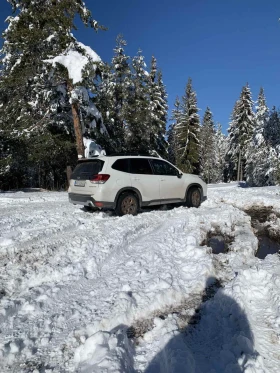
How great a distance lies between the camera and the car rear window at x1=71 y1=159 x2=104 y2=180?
26.2ft

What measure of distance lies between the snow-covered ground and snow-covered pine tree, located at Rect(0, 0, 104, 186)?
10103 millimetres

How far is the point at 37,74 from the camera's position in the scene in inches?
558

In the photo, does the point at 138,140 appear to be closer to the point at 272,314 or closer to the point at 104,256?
the point at 104,256

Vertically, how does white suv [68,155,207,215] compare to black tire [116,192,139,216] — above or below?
above

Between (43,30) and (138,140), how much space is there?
45.9 feet

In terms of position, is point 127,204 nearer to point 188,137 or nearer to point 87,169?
point 87,169

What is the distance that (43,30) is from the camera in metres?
13.4

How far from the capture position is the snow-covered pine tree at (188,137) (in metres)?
35.8

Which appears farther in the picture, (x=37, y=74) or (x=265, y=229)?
(x=37, y=74)

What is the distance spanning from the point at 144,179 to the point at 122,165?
914 millimetres

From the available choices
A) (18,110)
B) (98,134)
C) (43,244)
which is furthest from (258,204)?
(18,110)

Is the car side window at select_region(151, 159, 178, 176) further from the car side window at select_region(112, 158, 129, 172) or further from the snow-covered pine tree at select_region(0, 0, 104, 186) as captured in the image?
the snow-covered pine tree at select_region(0, 0, 104, 186)

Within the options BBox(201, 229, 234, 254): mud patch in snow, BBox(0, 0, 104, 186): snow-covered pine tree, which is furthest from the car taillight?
BBox(0, 0, 104, 186): snow-covered pine tree

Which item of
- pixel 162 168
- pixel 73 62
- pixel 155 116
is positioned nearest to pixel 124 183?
pixel 162 168
